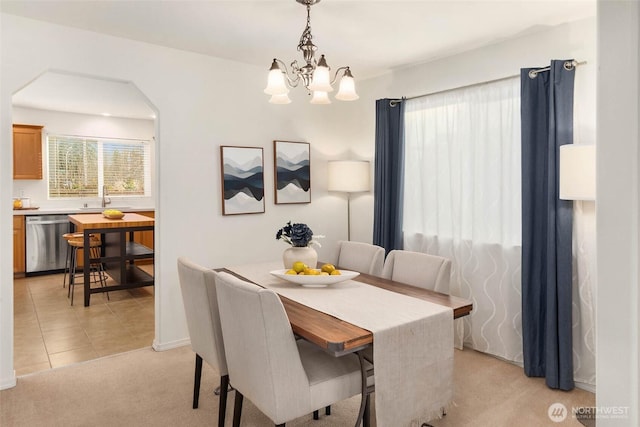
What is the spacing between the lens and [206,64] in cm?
372

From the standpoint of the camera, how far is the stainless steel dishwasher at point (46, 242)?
6137 millimetres

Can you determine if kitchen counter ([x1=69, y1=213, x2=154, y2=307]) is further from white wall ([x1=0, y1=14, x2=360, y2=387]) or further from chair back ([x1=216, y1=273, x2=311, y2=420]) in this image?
chair back ([x1=216, y1=273, x2=311, y2=420])

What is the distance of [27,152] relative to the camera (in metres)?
6.41

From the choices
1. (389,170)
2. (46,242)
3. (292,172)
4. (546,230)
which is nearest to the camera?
(546,230)

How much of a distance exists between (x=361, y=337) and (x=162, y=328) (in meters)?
2.41

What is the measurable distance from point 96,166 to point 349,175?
4.93 meters

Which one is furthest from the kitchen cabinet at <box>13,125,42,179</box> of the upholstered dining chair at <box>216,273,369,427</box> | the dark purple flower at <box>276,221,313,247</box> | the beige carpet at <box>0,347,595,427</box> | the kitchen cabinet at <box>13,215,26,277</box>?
the upholstered dining chair at <box>216,273,369,427</box>

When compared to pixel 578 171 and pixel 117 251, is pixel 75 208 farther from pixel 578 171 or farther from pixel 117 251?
pixel 578 171

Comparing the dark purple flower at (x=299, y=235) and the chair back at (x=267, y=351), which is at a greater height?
the dark purple flower at (x=299, y=235)

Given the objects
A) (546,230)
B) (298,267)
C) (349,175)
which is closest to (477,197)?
(546,230)

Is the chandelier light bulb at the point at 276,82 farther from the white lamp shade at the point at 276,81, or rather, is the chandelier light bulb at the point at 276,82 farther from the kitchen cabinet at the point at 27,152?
the kitchen cabinet at the point at 27,152

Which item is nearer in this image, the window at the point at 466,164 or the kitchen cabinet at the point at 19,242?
the window at the point at 466,164

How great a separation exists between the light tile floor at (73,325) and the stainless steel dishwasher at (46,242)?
612 millimetres

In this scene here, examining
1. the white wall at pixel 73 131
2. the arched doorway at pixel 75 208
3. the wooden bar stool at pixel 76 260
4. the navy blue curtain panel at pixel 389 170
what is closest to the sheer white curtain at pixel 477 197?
the navy blue curtain panel at pixel 389 170
